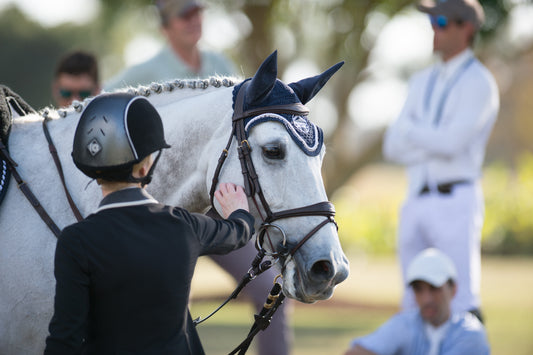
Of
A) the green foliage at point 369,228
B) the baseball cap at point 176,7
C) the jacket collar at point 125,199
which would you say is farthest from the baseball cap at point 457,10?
the green foliage at point 369,228

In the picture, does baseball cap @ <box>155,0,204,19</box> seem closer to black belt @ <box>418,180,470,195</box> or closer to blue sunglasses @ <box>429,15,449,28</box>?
blue sunglasses @ <box>429,15,449,28</box>

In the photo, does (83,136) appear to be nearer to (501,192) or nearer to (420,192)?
(420,192)

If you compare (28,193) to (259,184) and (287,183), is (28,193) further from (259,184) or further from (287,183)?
(287,183)

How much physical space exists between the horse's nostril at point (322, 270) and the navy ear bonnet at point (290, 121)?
495mm

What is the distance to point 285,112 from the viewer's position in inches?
134

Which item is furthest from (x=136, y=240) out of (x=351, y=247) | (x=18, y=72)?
(x=18, y=72)

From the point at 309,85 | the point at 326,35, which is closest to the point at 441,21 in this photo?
the point at 309,85

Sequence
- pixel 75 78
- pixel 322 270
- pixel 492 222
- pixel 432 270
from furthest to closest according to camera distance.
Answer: pixel 492 222
pixel 75 78
pixel 432 270
pixel 322 270

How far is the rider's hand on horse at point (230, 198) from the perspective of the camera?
3318 mm

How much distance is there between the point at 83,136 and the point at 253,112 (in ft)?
2.85

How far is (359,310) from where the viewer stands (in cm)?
1251

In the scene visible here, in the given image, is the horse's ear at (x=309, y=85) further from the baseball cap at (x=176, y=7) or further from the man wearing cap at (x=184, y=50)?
the baseball cap at (x=176, y=7)

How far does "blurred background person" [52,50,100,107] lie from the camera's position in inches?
234

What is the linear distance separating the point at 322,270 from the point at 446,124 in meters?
3.42
